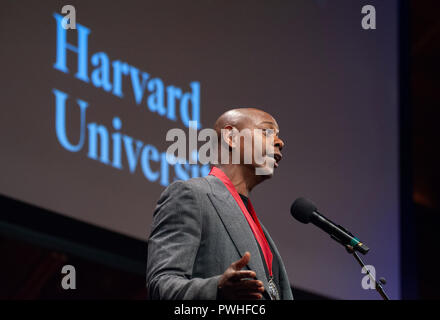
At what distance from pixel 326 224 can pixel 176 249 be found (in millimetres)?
584

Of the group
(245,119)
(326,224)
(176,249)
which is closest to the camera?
(176,249)

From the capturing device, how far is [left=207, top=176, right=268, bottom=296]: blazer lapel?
183 cm

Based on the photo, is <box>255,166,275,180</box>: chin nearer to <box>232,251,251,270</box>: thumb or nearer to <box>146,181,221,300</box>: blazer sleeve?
<box>146,181,221,300</box>: blazer sleeve

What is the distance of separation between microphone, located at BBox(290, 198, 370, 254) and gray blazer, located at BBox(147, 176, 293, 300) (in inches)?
10.6

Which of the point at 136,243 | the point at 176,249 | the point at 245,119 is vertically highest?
the point at 245,119

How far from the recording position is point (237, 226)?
1.90m

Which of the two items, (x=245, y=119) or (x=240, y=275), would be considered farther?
(x=245, y=119)

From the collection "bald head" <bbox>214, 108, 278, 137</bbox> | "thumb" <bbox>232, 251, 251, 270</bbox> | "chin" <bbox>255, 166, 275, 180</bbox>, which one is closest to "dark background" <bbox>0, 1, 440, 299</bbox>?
"bald head" <bbox>214, 108, 278, 137</bbox>

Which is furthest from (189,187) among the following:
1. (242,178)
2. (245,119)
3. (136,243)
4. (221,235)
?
(136,243)

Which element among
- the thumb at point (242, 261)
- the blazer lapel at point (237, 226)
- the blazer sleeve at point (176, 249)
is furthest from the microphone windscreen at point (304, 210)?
the thumb at point (242, 261)

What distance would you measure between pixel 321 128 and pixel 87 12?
194cm

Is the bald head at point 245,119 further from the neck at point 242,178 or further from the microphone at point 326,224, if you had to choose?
the microphone at point 326,224

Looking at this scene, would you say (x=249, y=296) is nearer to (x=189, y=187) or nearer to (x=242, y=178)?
(x=189, y=187)
